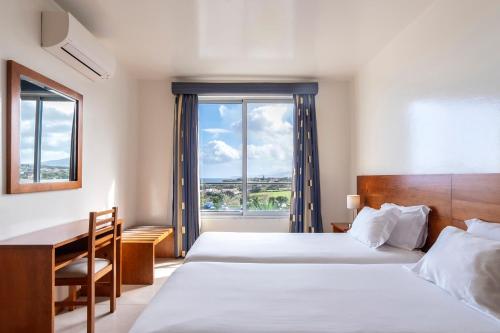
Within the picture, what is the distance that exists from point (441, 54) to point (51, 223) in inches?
130

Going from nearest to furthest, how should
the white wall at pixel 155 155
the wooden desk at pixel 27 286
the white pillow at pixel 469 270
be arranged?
1. the white pillow at pixel 469 270
2. the wooden desk at pixel 27 286
3. the white wall at pixel 155 155

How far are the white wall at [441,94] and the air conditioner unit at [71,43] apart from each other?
2.84 meters

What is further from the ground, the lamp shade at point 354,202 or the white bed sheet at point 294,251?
the lamp shade at point 354,202

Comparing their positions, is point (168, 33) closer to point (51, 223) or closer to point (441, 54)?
point (51, 223)

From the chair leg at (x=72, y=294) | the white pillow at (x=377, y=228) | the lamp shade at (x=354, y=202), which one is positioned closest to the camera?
the white pillow at (x=377, y=228)

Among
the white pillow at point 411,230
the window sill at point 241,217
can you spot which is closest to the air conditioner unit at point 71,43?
the window sill at point 241,217

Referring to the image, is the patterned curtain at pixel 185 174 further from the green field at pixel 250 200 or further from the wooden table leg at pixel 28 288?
the wooden table leg at pixel 28 288

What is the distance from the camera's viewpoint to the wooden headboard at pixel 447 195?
6.09 feet

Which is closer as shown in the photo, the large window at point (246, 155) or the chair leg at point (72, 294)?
the chair leg at point (72, 294)

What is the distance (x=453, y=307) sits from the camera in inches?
54.9

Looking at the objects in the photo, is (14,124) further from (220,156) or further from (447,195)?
(447,195)

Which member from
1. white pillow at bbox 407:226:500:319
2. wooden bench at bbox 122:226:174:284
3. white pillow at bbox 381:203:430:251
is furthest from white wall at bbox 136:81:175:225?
white pillow at bbox 407:226:500:319

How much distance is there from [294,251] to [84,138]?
2.24 meters

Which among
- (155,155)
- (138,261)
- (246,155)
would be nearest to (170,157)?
(155,155)
